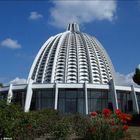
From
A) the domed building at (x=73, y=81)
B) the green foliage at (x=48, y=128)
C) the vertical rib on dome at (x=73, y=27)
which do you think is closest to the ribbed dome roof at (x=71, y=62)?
the domed building at (x=73, y=81)

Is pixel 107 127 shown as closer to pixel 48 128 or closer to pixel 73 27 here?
pixel 48 128

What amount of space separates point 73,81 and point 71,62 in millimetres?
6551

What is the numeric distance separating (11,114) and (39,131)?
1.56 meters

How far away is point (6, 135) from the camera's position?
13203mm

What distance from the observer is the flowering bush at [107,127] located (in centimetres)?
1315

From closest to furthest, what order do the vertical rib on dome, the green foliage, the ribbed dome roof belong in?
the green foliage, the ribbed dome roof, the vertical rib on dome

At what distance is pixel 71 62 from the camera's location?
365 feet

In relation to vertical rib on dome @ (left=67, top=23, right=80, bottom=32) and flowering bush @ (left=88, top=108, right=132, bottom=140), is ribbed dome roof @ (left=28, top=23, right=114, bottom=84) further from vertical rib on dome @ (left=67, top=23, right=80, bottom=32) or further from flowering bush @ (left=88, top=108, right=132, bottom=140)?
flowering bush @ (left=88, top=108, right=132, bottom=140)

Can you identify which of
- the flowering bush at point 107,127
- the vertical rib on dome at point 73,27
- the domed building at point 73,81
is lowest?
the flowering bush at point 107,127

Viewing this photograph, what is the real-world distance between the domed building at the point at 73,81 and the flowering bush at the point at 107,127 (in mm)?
53489

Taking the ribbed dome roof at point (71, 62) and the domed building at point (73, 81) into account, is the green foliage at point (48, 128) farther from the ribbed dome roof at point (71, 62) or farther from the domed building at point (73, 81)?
the ribbed dome roof at point (71, 62)

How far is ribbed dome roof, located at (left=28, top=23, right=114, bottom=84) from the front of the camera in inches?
4274

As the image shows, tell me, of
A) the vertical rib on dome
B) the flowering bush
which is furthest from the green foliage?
the vertical rib on dome

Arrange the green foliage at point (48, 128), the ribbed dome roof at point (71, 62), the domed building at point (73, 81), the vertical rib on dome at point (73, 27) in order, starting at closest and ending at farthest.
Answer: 1. the green foliage at point (48, 128)
2. the domed building at point (73, 81)
3. the ribbed dome roof at point (71, 62)
4. the vertical rib on dome at point (73, 27)
